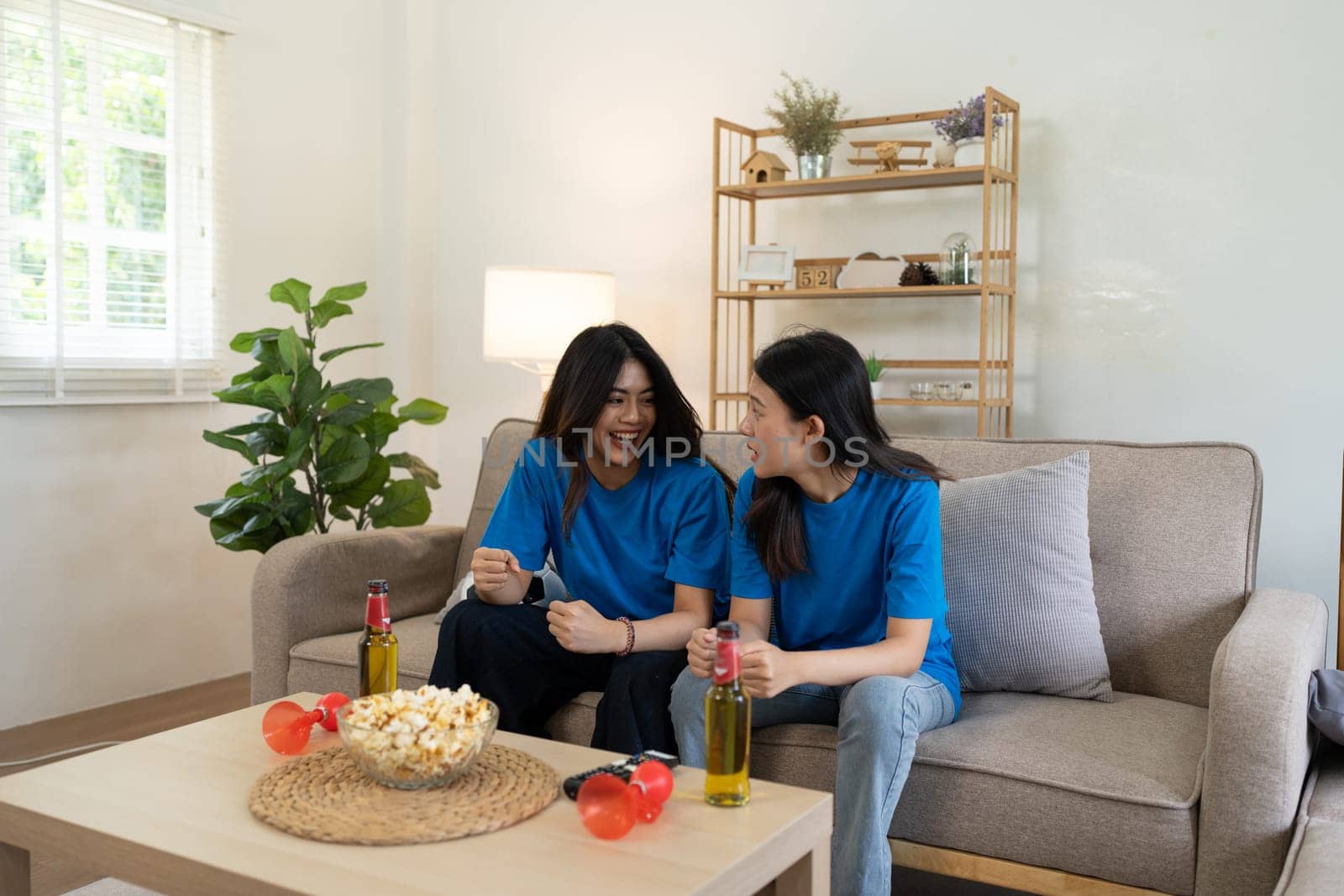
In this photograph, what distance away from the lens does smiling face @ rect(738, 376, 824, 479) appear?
1.83 meters

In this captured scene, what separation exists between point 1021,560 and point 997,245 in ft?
4.52

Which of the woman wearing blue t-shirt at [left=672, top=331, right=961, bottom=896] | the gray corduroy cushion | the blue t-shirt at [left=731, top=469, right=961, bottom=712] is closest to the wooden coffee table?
the woman wearing blue t-shirt at [left=672, top=331, right=961, bottom=896]

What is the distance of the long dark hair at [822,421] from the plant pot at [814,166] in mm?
1403

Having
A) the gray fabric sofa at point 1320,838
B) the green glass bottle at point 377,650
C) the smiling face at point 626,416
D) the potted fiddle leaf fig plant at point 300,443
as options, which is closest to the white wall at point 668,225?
the potted fiddle leaf fig plant at point 300,443

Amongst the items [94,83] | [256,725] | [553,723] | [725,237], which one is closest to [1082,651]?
[553,723]

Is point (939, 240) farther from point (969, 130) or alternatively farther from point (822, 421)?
point (822, 421)

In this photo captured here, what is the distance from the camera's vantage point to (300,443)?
291 centimetres

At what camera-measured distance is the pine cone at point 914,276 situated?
10.1 ft

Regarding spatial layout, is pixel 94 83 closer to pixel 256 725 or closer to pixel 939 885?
pixel 256 725

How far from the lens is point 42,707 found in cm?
320

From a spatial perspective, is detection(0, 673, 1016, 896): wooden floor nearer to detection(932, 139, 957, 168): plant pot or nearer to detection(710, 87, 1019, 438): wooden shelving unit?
detection(710, 87, 1019, 438): wooden shelving unit

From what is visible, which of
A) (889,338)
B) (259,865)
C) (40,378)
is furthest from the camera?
(889,338)

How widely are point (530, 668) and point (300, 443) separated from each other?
1168 millimetres

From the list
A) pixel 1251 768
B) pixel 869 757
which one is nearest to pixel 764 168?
pixel 869 757
